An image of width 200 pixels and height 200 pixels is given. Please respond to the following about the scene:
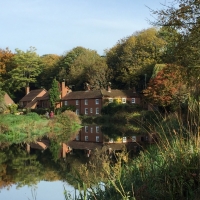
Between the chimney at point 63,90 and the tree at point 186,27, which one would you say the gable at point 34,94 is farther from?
the tree at point 186,27

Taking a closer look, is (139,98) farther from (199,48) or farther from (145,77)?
(199,48)

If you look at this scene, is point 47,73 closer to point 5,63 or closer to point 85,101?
point 5,63

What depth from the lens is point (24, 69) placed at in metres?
63.2

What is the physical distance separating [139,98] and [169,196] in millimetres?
43367

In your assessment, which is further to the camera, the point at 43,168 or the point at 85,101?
the point at 85,101

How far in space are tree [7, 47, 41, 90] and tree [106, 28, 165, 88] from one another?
16674 mm

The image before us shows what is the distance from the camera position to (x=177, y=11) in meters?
10.6

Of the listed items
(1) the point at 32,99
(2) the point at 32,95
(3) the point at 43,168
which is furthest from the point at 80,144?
(2) the point at 32,95

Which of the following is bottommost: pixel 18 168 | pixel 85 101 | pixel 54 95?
pixel 18 168

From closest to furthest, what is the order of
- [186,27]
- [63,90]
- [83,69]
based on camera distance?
[186,27]
[63,90]
[83,69]

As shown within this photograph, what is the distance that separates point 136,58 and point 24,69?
859 inches

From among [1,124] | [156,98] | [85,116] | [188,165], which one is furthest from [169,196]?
[85,116]

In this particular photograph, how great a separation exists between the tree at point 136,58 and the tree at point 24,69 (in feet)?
54.7

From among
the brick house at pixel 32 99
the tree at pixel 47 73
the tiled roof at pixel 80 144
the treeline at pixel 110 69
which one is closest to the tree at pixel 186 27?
the treeline at pixel 110 69
